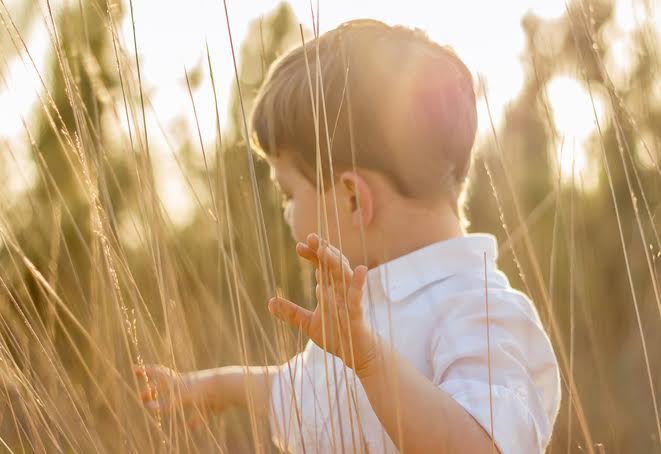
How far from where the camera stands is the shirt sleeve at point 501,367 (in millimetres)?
993

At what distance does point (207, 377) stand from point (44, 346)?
15.5 inches

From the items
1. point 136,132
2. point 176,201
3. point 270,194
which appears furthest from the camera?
point 270,194

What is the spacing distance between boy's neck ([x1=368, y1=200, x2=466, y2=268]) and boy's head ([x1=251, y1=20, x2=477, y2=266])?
0.04 feet

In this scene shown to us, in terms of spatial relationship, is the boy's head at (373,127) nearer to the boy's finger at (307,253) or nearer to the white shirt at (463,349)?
the white shirt at (463,349)

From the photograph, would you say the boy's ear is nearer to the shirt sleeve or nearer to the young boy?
the young boy

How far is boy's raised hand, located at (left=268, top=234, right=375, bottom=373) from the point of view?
2.80ft

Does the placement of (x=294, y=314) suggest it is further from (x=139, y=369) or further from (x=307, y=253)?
(x=139, y=369)

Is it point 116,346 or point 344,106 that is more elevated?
point 344,106

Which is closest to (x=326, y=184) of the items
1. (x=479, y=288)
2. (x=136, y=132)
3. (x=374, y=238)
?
(x=374, y=238)

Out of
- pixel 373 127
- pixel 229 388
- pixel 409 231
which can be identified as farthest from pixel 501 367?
pixel 229 388

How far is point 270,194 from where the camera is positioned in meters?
2.17

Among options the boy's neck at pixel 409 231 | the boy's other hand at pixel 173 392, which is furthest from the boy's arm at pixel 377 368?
the boy's neck at pixel 409 231

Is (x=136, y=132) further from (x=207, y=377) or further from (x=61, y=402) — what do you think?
(x=61, y=402)

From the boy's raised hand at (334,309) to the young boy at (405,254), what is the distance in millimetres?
25
